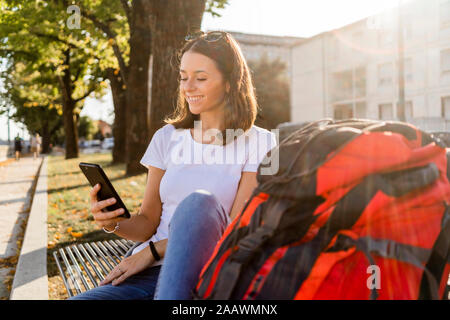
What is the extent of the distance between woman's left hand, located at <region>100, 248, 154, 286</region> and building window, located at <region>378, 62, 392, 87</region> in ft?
120

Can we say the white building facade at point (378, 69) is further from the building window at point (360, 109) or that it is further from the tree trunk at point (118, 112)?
the tree trunk at point (118, 112)

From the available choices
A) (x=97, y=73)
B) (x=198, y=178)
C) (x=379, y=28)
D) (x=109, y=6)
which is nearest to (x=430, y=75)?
(x=379, y=28)

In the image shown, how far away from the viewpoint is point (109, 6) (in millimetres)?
14453

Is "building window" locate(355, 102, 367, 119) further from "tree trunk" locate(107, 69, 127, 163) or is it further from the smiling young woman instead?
the smiling young woman

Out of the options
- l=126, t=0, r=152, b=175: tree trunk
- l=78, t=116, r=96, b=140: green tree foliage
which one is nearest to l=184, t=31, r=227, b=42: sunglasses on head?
l=126, t=0, r=152, b=175: tree trunk

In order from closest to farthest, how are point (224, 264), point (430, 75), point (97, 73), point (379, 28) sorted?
point (224, 264) < point (97, 73) < point (430, 75) < point (379, 28)

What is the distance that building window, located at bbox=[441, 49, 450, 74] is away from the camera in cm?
3130

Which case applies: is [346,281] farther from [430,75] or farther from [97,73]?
[430,75]

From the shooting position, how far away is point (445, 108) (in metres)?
31.9

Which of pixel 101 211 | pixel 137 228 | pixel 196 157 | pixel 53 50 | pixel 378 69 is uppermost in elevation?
pixel 378 69

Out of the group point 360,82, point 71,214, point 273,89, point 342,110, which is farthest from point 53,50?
point 273,89

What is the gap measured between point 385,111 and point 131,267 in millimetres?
37215

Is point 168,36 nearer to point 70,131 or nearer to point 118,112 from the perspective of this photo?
point 118,112
